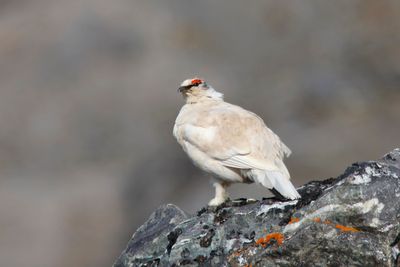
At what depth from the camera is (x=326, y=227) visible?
689 centimetres

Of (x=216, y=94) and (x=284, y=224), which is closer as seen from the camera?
(x=284, y=224)

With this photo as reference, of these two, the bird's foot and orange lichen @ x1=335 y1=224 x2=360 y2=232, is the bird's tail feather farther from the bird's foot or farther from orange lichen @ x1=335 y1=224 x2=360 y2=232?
orange lichen @ x1=335 y1=224 x2=360 y2=232

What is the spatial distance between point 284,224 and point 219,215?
915 mm

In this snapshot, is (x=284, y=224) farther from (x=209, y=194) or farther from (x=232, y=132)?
(x=209, y=194)

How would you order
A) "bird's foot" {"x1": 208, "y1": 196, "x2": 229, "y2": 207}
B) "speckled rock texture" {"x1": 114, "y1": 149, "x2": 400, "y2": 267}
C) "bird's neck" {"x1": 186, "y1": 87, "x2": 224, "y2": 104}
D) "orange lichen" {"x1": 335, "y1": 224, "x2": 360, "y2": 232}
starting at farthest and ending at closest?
"bird's neck" {"x1": 186, "y1": 87, "x2": 224, "y2": 104}, "bird's foot" {"x1": 208, "y1": 196, "x2": 229, "y2": 207}, "orange lichen" {"x1": 335, "y1": 224, "x2": 360, "y2": 232}, "speckled rock texture" {"x1": 114, "y1": 149, "x2": 400, "y2": 267}

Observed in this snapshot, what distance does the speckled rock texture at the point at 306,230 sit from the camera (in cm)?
677

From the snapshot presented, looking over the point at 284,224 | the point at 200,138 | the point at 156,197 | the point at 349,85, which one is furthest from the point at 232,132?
the point at 349,85

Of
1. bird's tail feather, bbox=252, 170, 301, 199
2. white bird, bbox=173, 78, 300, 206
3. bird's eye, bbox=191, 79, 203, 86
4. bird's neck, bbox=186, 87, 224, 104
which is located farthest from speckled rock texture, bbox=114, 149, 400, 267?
bird's eye, bbox=191, 79, 203, 86

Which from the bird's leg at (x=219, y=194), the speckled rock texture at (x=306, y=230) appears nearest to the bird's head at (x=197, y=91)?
the bird's leg at (x=219, y=194)

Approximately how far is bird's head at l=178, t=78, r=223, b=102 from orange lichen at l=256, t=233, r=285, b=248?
148 inches

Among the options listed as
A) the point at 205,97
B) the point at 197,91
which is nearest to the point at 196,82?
the point at 197,91

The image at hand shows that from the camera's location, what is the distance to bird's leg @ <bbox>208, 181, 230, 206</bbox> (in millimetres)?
9266

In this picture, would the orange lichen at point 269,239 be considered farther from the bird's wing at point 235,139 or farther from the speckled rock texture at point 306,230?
the bird's wing at point 235,139

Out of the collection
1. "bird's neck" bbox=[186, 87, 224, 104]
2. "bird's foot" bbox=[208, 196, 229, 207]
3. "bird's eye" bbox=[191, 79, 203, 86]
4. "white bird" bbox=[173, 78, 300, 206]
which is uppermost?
"bird's eye" bbox=[191, 79, 203, 86]
